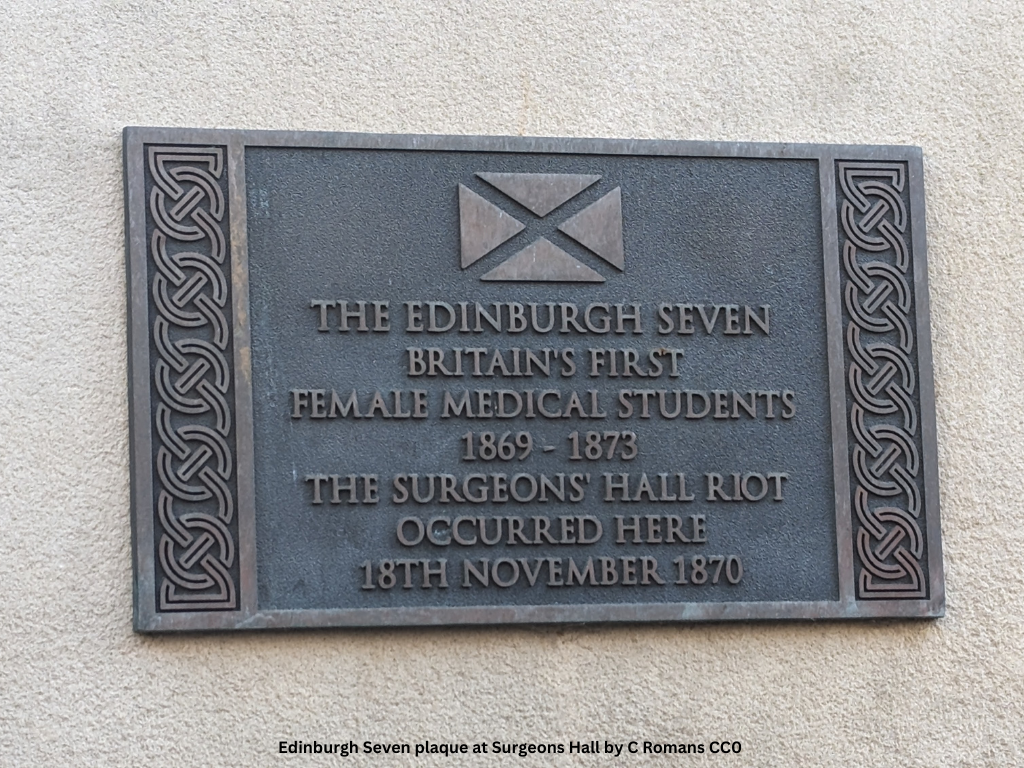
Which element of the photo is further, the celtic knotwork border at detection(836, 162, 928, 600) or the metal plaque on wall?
the celtic knotwork border at detection(836, 162, 928, 600)

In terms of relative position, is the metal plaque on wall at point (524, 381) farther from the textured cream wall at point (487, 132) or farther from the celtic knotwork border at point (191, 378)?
the textured cream wall at point (487, 132)

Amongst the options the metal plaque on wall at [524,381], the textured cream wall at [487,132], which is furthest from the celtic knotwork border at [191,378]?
the textured cream wall at [487,132]

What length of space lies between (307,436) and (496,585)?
0.72 meters

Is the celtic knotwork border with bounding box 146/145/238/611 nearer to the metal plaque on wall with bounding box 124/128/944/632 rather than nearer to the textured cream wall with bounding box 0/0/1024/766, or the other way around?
the metal plaque on wall with bounding box 124/128/944/632

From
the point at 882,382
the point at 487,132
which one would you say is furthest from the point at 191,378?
the point at 882,382

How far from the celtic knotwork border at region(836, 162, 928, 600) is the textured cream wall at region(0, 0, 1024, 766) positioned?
142 millimetres

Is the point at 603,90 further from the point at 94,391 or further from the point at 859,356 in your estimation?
the point at 94,391

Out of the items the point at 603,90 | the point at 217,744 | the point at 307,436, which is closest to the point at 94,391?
the point at 307,436

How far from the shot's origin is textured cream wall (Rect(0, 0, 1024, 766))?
194 inches

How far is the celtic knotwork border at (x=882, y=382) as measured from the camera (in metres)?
5.29

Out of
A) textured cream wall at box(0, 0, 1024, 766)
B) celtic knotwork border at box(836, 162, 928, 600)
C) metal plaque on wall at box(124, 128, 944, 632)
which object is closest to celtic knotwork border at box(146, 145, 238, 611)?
metal plaque on wall at box(124, 128, 944, 632)

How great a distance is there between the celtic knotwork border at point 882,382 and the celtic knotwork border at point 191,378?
6.39 ft

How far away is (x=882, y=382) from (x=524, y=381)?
115cm

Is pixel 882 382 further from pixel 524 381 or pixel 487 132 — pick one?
pixel 487 132
